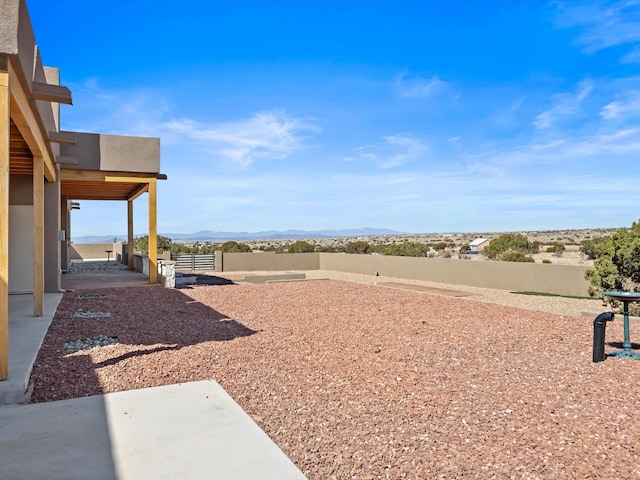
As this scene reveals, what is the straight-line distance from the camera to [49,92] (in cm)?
682

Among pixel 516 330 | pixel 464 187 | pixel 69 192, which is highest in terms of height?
pixel 464 187

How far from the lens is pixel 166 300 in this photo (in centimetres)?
1283

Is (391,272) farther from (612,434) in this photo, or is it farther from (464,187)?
(464,187)

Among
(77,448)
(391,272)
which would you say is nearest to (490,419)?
(77,448)

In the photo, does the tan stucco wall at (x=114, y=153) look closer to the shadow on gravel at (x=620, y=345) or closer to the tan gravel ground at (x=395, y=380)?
the tan gravel ground at (x=395, y=380)

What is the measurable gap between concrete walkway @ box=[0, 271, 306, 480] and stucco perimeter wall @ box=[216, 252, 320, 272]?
2210 cm

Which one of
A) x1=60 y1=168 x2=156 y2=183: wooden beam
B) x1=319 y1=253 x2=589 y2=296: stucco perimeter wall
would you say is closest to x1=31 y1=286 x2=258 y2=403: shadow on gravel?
x1=60 y1=168 x2=156 y2=183: wooden beam

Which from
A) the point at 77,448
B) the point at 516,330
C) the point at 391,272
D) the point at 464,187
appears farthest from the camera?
the point at 464,187

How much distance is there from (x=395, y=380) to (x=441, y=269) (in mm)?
16140

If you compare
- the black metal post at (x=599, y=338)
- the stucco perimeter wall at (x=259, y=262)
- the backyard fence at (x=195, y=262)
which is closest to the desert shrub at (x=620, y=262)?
the black metal post at (x=599, y=338)

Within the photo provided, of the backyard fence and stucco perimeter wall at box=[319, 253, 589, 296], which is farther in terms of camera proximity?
the backyard fence

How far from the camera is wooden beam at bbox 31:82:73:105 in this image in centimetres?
669

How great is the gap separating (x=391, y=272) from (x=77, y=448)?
21016 millimetres

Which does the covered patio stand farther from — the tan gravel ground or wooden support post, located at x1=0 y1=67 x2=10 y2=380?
the tan gravel ground
